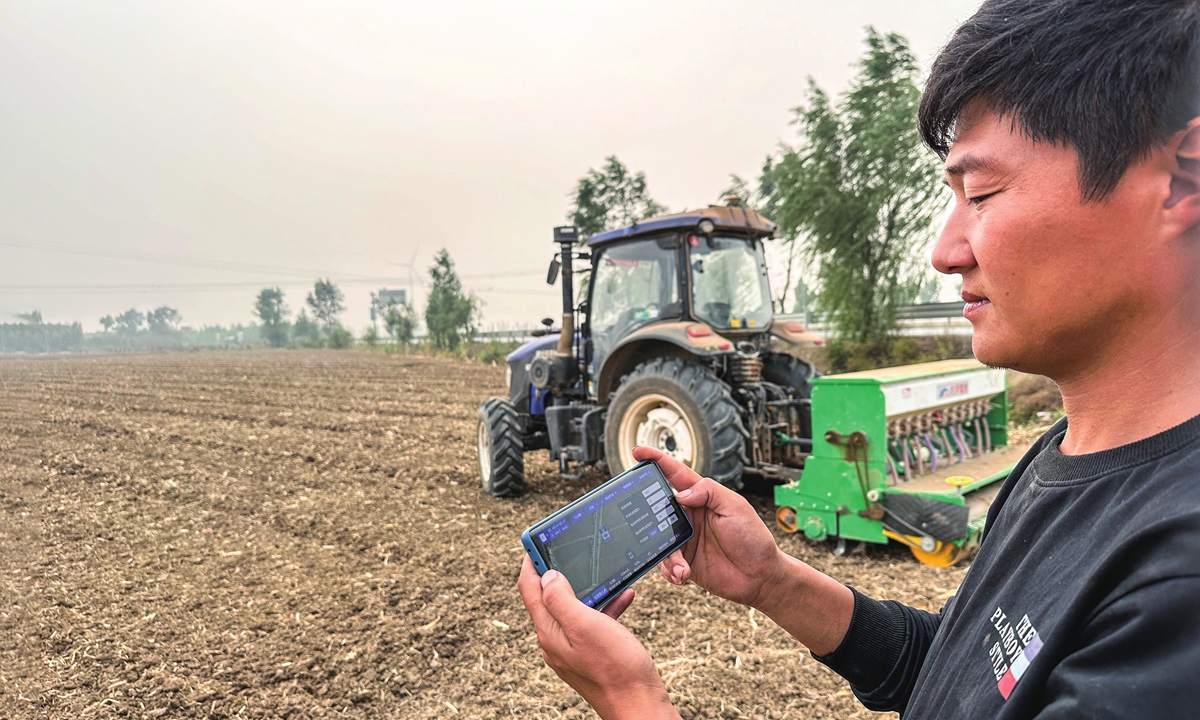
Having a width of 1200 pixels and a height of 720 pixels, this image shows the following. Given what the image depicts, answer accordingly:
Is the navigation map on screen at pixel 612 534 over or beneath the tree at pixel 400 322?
beneath

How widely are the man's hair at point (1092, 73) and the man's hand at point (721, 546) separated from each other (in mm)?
753

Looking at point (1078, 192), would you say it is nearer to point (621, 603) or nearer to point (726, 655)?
point (621, 603)

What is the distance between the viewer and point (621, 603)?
1203 mm

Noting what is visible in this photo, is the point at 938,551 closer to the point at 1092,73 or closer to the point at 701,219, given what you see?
the point at 701,219

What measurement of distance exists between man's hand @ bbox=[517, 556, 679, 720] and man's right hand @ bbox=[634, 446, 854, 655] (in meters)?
0.28

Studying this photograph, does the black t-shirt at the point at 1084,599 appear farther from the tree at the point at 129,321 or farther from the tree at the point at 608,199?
the tree at the point at 608,199

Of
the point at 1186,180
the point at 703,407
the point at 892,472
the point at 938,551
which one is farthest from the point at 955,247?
the point at 703,407

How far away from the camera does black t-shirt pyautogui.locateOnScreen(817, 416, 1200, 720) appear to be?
487mm

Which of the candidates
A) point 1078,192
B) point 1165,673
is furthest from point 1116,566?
point 1078,192

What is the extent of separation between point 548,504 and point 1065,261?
484 cm

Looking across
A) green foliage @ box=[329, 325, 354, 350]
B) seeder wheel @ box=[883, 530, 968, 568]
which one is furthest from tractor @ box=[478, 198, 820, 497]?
green foliage @ box=[329, 325, 354, 350]

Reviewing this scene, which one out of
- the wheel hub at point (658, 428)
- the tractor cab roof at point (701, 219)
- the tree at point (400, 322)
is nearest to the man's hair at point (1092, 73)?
the wheel hub at point (658, 428)

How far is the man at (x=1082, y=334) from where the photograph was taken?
522mm

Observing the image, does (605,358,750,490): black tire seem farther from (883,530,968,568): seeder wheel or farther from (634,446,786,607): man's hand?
(634,446,786,607): man's hand
